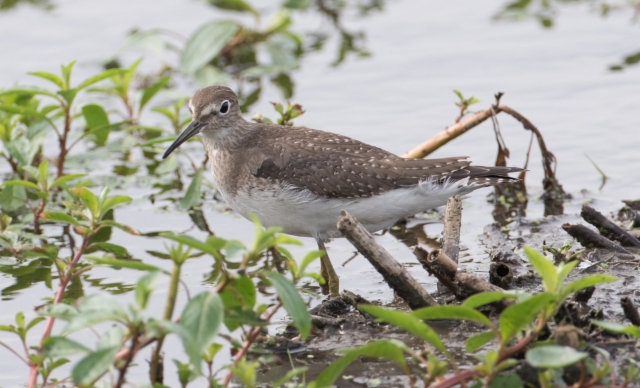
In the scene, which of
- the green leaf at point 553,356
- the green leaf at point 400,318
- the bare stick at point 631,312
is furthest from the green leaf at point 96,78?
the green leaf at point 553,356

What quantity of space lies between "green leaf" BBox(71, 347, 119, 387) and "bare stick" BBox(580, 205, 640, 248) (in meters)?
4.93

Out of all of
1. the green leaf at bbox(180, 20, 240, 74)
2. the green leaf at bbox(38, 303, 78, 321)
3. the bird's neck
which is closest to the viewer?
the green leaf at bbox(38, 303, 78, 321)

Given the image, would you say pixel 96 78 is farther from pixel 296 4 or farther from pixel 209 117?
pixel 296 4

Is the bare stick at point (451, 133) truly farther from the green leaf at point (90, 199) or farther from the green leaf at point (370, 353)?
the green leaf at point (370, 353)

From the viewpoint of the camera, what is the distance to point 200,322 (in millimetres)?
4770

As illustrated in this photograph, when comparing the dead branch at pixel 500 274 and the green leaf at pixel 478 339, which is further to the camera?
the dead branch at pixel 500 274

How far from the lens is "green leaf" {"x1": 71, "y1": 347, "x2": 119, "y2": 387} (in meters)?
4.66

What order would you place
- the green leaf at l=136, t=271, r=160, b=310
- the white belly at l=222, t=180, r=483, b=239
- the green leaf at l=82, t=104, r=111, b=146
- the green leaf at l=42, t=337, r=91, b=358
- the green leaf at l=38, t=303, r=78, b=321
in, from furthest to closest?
the green leaf at l=82, t=104, r=111, b=146 < the white belly at l=222, t=180, r=483, b=239 < the green leaf at l=38, t=303, r=78, b=321 < the green leaf at l=42, t=337, r=91, b=358 < the green leaf at l=136, t=271, r=160, b=310

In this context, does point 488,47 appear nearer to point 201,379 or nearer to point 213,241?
point 201,379

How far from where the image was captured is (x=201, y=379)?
6723 mm

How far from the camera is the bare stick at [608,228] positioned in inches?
321

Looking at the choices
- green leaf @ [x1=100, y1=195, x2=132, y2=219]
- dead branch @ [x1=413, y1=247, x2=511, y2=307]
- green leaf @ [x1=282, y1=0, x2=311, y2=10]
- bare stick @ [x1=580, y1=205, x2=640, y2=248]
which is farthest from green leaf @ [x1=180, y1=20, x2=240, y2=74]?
dead branch @ [x1=413, y1=247, x2=511, y2=307]

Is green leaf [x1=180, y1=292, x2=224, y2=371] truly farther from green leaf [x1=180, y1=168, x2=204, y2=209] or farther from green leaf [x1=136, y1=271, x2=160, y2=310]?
green leaf [x1=180, y1=168, x2=204, y2=209]

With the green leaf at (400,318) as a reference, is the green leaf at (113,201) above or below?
above
